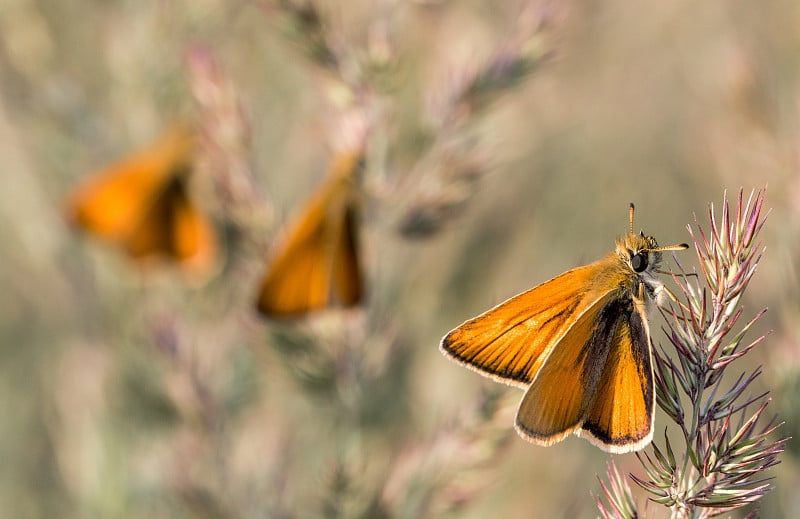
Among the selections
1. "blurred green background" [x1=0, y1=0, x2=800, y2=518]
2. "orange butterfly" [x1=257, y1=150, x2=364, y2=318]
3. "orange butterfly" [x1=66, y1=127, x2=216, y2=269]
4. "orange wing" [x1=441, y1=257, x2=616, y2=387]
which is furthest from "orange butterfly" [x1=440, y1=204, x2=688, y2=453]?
"orange butterfly" [x1=66, y1=127, x2=216, y2=269]

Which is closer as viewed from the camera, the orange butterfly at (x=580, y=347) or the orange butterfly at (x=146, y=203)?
the orange butterfly at (x=580, y=347)

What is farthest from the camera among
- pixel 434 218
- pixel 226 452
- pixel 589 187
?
pixel 589 187

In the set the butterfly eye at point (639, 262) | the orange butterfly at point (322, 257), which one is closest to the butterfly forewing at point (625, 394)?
the butterfly eye at point (639, 262)

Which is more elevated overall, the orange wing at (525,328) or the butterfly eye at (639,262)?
the butterfly eye at (639,262)

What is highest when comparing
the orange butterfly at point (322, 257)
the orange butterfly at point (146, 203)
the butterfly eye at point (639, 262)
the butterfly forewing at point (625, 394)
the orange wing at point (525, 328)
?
the orange butterfly at point (146, 203)

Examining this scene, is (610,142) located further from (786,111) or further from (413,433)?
(413,433)

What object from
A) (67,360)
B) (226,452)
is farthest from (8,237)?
(226,452)

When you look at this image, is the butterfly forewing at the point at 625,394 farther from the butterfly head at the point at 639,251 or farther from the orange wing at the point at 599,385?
the butterfly head at the point at 639,251
